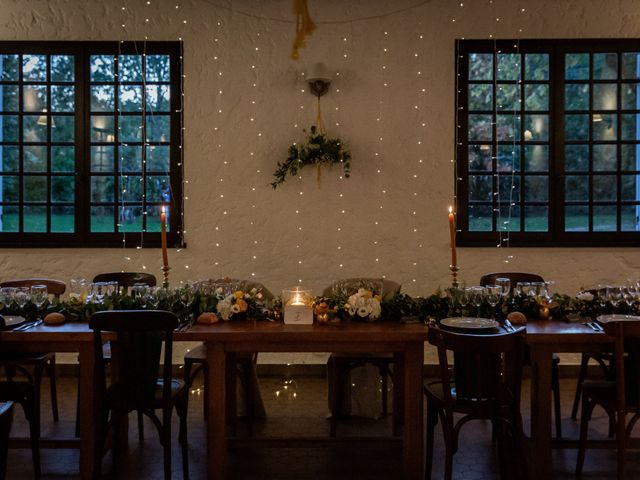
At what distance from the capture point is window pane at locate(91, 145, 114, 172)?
6.23m

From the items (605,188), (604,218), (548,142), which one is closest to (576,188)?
(605,188)

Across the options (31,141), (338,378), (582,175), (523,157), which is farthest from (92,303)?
(582,175)

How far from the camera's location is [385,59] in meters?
6.13

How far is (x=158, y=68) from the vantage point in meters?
6.20

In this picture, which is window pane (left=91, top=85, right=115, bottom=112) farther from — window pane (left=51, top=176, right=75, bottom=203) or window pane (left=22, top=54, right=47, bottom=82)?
window pane (left=51, top=176, right=75, bottom=203)

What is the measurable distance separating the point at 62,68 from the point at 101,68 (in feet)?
1.15

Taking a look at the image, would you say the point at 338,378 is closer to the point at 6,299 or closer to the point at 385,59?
the point at 6,299

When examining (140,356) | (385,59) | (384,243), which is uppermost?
(385,59)

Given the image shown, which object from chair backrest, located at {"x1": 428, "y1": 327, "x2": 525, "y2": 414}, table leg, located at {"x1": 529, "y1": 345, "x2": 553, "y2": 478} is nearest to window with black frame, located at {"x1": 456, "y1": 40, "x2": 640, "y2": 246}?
table leg, located at {"x1": 529, "y1": 345, "x2": 553, "y2": 478}

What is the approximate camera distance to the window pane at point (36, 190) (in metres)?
6.26

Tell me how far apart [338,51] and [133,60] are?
1842mm

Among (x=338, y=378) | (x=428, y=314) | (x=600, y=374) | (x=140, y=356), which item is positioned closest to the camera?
(x=140, y=356)

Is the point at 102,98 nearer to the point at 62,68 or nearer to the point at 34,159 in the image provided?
the point at 62,68

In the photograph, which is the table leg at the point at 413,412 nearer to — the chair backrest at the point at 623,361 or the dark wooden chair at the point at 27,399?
the chair backrest at the point at 623,361
